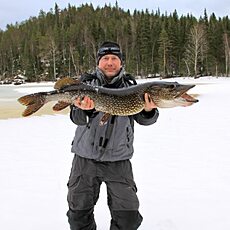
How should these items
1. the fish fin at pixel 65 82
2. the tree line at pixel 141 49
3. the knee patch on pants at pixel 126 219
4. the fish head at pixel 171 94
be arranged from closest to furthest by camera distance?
the fish head at pixel 171 94 < the fish fin at pixel 65 82 < the knee patch on pants at pixel 126 219 < the tree line at pixel 141 49

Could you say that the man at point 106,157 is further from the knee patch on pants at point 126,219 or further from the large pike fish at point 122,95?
the large pike fish at point 122,95

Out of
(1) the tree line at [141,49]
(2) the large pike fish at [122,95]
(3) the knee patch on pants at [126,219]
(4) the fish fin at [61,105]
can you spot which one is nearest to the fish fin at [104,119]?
(2) the large pike fish at [122,95]

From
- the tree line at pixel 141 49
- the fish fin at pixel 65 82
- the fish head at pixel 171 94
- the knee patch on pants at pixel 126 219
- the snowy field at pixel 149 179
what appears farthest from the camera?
the tree line at pixel 141 49

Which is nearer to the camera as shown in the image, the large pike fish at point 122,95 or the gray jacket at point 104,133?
the large pike fish at point 122,95

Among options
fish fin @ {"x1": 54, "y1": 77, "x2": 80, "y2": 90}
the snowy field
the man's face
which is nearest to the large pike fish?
fish fin @ {"x1": 54, "y1": 77, "x2": 80, "y2": 90}

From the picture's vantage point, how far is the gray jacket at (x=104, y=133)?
259 cm

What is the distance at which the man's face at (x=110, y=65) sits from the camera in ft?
8.80

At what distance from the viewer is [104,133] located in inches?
103

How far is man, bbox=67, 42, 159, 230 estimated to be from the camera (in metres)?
2.61

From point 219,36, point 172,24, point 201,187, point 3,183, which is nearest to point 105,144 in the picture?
point 201,187

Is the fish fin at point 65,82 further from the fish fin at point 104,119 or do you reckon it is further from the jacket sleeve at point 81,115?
the fish fin at point 104,119

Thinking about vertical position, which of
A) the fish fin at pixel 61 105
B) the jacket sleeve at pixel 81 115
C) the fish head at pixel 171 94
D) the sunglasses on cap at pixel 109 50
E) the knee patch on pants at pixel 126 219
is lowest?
the knee patch on pants at pixel 126 219

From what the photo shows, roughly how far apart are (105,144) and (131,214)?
22.0 inches

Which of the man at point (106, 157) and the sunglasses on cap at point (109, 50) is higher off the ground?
the sunglasses on cap at point (109, 50)
